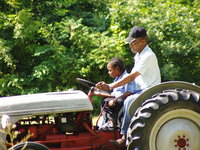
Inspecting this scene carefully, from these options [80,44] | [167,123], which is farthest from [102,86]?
[80,44]

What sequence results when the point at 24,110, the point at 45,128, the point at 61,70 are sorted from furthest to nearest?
the point at 61,70 < the point at 45,128 < the point at 24,110

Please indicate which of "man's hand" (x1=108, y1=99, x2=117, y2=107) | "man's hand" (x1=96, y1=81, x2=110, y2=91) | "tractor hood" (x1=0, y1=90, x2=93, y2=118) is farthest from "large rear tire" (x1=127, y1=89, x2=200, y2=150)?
"tractor hood" (x1=0, y1=90, x2=93, y2=118)

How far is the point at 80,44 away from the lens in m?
10.8

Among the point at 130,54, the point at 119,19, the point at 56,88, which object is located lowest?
the point at 56,88

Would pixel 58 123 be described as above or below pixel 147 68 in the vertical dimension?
below

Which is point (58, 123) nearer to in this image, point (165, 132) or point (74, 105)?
point (74, 105)

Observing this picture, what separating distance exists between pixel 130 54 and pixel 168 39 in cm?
111

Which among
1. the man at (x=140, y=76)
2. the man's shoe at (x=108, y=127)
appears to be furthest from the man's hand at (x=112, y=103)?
the man's shoe at (x=108, y=127)

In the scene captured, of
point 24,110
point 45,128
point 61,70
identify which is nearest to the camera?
point 24,110

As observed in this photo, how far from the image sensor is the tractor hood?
5.02m

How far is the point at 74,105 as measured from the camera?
5188 millimetres

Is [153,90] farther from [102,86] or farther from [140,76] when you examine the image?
[102,86]

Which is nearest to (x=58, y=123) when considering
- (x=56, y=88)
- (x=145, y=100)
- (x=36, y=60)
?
(x=145, y=100)

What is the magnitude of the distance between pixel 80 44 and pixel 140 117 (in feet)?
19.9
